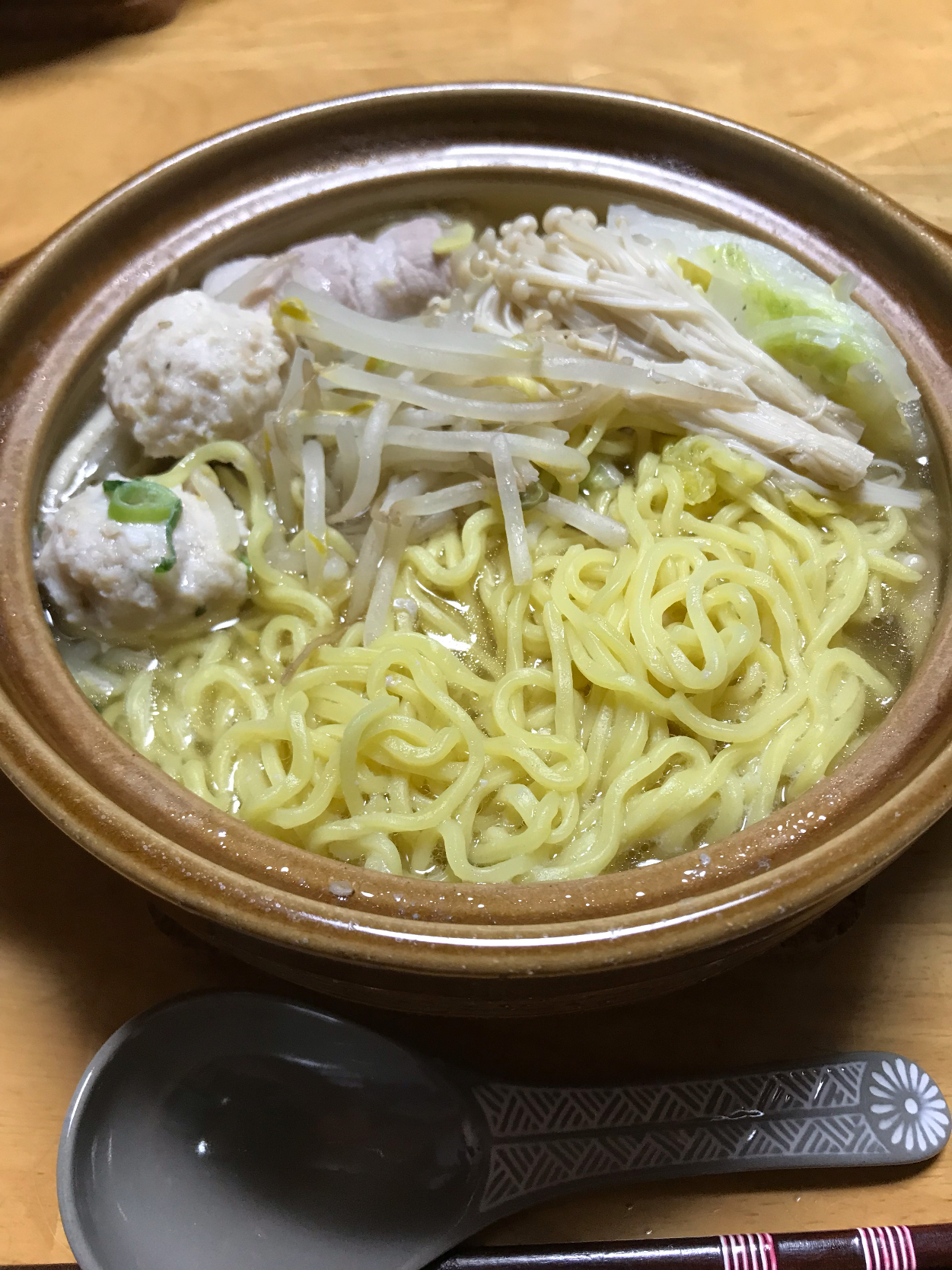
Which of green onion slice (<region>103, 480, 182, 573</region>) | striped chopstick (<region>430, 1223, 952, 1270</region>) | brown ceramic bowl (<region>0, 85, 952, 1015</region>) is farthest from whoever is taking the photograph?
green onion slice (<region>103, 480, 182, 573</region>)

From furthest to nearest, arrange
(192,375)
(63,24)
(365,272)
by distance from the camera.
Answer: (63,24)
(365,272)
(192,375)

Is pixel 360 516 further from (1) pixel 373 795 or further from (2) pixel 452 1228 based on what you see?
(2) pixel 452 1228

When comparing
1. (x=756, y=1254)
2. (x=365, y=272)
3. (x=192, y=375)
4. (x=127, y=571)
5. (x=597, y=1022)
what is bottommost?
(x=756, y=1254)

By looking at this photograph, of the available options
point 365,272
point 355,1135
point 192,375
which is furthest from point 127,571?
point 355,1135

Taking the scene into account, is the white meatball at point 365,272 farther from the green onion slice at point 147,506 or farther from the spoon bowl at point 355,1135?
the spoon bowl at point 355,1135

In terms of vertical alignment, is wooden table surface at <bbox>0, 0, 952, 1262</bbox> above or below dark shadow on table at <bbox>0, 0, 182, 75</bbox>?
below

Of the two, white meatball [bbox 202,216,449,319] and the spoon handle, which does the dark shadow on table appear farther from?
the spoon handle

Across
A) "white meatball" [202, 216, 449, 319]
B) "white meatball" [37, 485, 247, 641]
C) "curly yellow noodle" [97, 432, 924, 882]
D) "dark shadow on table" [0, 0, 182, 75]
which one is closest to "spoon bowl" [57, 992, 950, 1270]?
"curly yellow noodle" [97, 432, 924, 882]

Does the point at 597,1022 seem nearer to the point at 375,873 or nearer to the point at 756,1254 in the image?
the point at 756,1254
